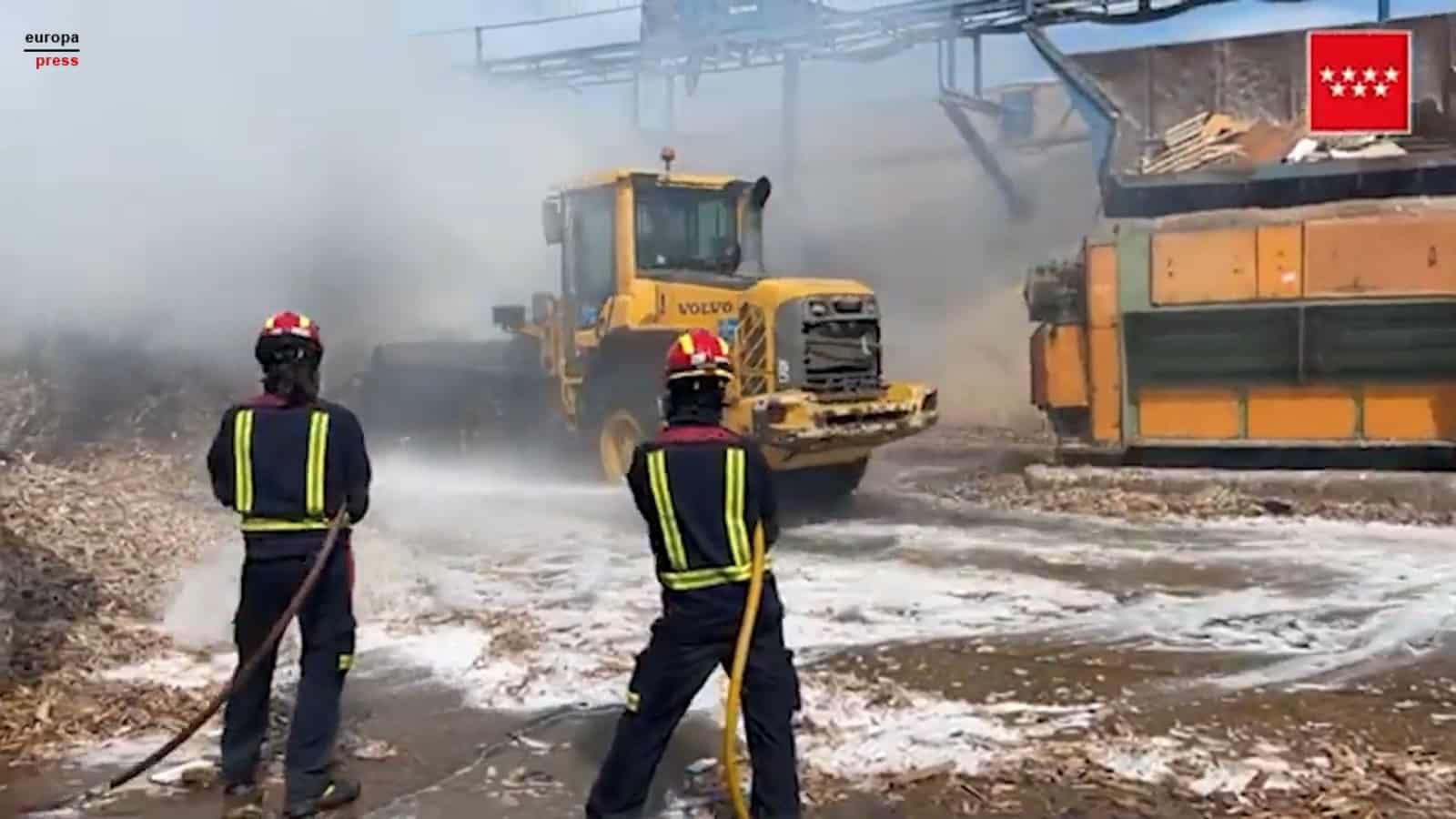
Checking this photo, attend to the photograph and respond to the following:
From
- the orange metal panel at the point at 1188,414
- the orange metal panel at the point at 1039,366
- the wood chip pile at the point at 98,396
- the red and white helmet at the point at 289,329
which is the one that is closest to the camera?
the red and white helmet at the point at 289,329

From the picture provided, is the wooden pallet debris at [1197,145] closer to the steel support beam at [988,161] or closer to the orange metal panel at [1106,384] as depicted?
the orange metal panel at [1106,384]

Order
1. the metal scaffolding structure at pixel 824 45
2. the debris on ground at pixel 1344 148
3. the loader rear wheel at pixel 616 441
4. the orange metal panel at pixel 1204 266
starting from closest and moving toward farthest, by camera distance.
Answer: the orange metal panel at pixel 1204 266, the loader rear wheel at pixel 616 441, the debris on ground at pixel 1344 148, the metal scaffolding structure at pixel 824 45

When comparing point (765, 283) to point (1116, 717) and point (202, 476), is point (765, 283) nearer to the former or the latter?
point (202, 476)

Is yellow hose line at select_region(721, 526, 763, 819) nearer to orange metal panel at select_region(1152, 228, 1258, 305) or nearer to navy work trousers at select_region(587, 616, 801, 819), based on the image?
navy work trousers at select_region(587, 616, 801, 819)

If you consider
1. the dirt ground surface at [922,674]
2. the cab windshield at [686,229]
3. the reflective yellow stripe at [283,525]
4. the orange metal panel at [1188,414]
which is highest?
the cab windshield at [686,229]

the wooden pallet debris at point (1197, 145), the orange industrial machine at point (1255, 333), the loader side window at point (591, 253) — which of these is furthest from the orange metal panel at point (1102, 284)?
the loader side window at point (591, 253)

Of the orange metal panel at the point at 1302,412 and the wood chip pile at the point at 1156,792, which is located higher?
the orange metal panel at the point at 1302,412

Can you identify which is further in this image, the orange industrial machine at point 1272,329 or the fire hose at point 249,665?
the orange industrial machine at point 1272,329

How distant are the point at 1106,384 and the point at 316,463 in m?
8.26

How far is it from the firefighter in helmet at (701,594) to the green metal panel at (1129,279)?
7.91m

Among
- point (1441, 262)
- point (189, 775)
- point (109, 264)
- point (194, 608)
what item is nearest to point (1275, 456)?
point (1441, 262)

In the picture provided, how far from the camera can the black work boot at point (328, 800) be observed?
4.82 meters

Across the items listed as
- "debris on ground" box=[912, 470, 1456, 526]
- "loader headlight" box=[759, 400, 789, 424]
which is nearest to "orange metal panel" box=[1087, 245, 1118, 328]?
"debris on ground" box=[912, 470, 1456, 526]

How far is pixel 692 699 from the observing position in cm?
441
